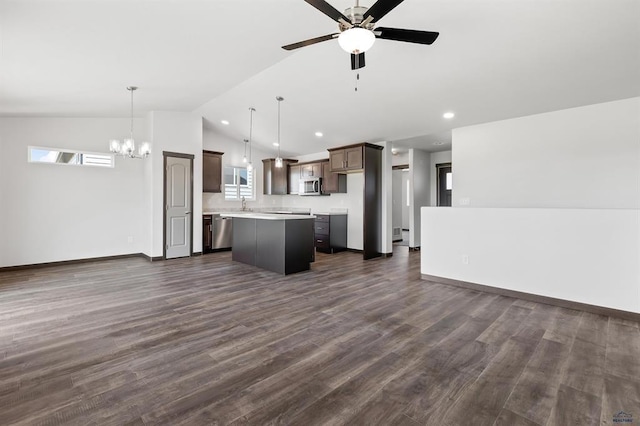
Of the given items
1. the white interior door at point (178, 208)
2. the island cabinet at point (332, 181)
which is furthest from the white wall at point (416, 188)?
the white interior door at point (178, 208)

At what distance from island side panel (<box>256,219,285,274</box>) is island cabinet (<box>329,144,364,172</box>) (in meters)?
2.46

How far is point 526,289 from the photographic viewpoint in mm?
3705

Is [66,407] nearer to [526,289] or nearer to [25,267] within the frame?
[526,289]

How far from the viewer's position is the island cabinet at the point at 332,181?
7.17 metres

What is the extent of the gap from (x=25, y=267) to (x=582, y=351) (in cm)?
771

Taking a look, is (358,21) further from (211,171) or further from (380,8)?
(211,171)

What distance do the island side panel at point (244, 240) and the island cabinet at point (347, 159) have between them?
250cm

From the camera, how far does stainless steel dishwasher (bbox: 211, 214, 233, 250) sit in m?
7.09

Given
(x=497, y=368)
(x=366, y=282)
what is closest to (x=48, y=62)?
(x=366, y=282)

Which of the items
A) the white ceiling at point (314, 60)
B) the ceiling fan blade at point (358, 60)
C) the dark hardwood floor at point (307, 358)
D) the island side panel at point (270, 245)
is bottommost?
the dark hardwood floor at point (307, 358)

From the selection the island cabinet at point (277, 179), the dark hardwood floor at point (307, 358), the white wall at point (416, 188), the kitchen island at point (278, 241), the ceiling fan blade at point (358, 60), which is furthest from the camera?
the island cabinet at point (277, 179)

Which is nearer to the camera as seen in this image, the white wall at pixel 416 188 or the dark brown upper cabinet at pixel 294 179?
the white wall at pixel 416 188

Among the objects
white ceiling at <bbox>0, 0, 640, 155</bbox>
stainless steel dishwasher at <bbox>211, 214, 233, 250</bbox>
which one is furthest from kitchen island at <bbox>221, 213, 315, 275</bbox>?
white ceiling at <bbox>0, 0, 640, 155</bbox>

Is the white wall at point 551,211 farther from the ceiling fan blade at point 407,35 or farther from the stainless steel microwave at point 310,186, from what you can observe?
the stainless steel microwave at point 310,186
